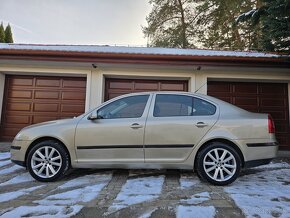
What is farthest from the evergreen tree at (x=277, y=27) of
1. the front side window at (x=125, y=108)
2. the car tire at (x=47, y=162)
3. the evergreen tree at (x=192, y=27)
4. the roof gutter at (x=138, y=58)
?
the evergreen tree at (x=192, y=27)

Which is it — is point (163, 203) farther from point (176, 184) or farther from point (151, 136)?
point (151, 136)

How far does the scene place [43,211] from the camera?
9.61 feet

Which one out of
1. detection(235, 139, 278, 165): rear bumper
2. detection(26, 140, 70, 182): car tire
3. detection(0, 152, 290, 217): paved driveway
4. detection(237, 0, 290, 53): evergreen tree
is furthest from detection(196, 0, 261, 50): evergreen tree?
detection(26, 140, 70, 182): car tire

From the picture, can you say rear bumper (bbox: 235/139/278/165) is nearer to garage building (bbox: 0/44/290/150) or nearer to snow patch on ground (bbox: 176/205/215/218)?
snow patch on ground (bbox: 176/205/215/218)

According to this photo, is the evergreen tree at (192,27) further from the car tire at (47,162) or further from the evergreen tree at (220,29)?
the car tire at (47,162)

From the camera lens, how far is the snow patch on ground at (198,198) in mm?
3230

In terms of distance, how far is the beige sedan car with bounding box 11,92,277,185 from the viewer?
156 inches

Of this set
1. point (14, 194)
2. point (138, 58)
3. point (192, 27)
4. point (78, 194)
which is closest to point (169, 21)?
point (192, 27)

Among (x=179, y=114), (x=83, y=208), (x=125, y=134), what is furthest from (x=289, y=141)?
(x=83, y=208)

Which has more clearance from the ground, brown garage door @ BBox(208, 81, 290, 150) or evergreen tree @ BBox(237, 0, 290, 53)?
evergreen tree @ BBox(237, 0, 290, 53)

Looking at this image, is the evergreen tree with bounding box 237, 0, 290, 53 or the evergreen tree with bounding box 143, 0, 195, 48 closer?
the evergreen tree with bounding box 237, 0, 290, 53

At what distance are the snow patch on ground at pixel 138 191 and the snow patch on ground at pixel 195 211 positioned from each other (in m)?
0.54

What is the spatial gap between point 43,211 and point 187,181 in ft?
7.81

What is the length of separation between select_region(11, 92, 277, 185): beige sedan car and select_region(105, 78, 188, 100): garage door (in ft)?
12.6
